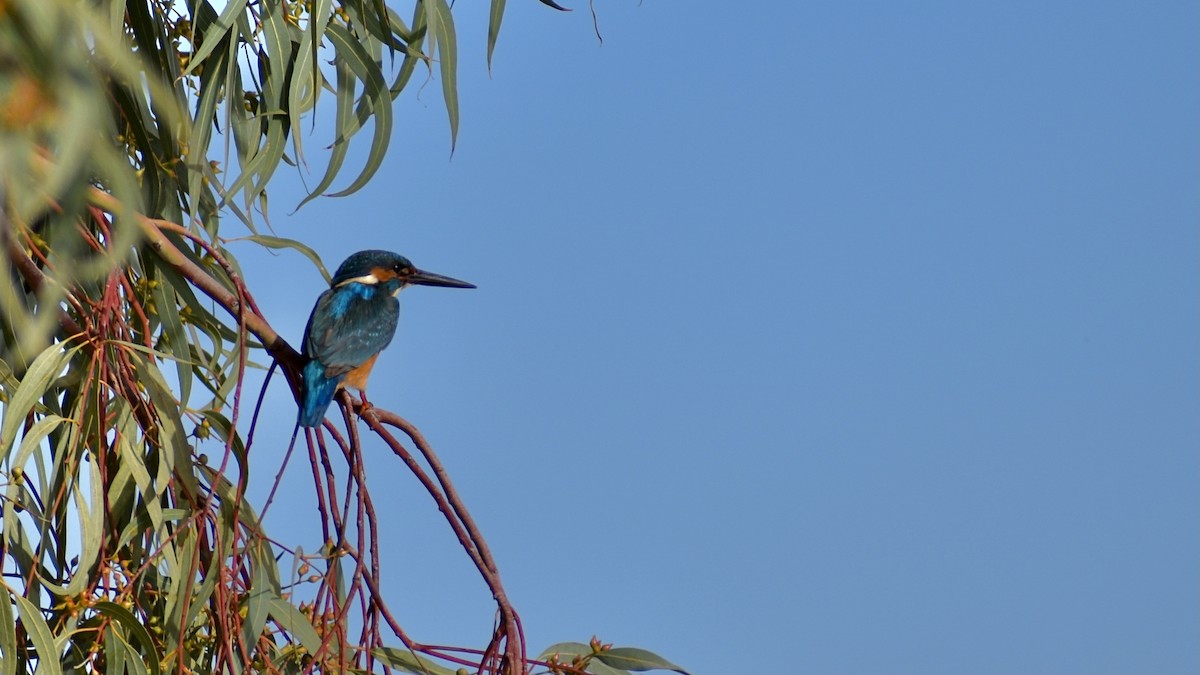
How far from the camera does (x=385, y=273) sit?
3248 mm

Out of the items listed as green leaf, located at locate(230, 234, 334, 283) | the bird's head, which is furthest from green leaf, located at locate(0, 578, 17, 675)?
the bird's head

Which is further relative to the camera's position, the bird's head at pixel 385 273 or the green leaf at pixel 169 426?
the bird's head at pixel 385 273

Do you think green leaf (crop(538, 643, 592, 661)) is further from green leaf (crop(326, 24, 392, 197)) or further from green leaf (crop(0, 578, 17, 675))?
green leaf (crop(326, 24, 392, 197))

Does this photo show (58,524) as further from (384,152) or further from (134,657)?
(384,152)

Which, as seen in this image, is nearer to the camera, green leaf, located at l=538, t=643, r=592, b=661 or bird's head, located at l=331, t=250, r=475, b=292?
green leaf, located at l=538, t=643, r=592, b=661

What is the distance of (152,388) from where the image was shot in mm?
2121

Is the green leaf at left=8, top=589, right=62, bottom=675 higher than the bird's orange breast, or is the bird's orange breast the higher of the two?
the bird's orange breast

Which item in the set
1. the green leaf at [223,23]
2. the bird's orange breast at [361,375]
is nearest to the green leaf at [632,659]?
the bird's orange breast at [361,375]

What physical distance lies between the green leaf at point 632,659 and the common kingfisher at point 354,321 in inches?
23.4

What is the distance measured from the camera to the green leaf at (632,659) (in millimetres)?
2070

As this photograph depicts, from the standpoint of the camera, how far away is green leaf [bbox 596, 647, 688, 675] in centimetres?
207

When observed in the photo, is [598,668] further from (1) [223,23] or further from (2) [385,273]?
(2) [385,273]

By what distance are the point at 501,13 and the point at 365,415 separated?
863 mm

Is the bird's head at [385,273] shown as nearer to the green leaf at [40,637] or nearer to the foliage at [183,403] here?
the foliage at [183,403]
